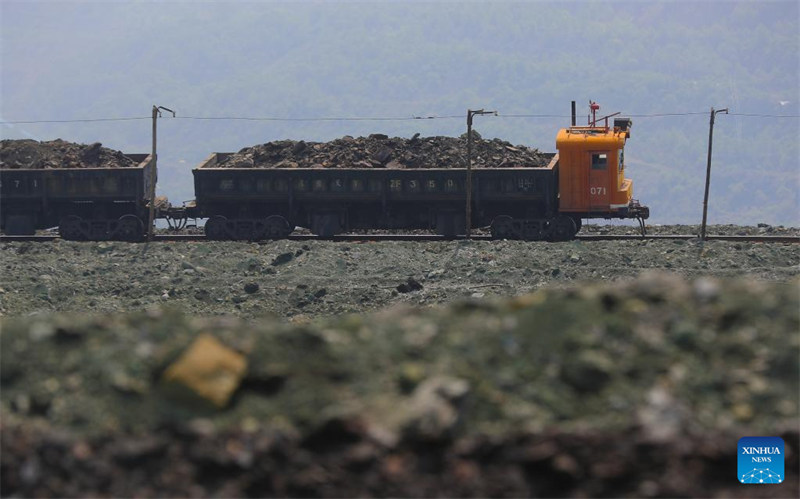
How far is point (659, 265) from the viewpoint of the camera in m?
30.2

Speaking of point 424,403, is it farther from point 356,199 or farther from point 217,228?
point 217,228

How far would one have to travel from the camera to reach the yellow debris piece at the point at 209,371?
10.1 m

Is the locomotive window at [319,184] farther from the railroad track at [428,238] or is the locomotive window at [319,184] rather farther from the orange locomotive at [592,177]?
the orange locomotive at [592,177]

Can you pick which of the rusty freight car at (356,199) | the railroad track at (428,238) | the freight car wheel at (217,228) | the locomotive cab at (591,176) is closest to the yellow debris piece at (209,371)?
the railroad track at (428,238)

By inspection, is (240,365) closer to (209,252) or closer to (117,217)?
(209,252)

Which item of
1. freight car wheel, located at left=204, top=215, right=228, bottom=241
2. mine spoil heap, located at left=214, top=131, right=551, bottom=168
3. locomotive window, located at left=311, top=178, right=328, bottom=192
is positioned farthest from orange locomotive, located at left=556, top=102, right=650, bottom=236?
freight car wheel, located at left=204, top=215, right=228, bottom=241

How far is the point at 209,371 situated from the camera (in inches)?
405

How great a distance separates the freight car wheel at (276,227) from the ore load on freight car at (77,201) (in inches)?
145

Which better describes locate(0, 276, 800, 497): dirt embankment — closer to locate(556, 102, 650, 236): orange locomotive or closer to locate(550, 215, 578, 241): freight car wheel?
locate(550, 215, 578, 241): freight car wheel

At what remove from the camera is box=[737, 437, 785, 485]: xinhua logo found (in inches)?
376

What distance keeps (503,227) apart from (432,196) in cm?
220

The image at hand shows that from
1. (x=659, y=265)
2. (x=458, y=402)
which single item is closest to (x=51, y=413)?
(x=458, y=402)

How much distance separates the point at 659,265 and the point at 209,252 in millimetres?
11244

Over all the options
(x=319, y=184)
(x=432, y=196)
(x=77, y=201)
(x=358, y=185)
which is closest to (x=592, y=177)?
(x=432, y=196)
